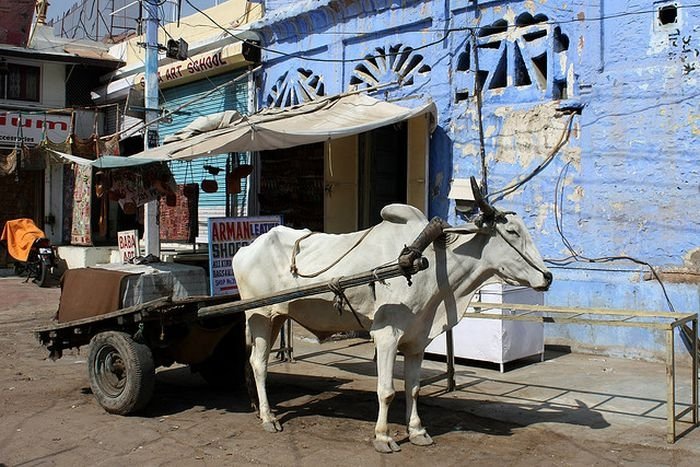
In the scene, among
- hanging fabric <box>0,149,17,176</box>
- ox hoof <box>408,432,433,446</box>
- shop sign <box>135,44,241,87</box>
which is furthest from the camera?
hanging fabric <box>0,149,17,176</box>

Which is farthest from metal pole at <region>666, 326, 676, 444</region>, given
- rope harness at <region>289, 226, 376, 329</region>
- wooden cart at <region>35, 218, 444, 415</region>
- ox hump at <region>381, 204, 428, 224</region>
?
wooden cart at <region>35, 218, 444, 415</region>

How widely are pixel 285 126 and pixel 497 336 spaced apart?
3.75 metres

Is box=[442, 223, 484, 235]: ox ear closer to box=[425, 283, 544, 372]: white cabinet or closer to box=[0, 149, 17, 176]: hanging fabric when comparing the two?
box=[425, 283, 544, 372]: white cabinet

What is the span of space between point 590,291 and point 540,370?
137 cm

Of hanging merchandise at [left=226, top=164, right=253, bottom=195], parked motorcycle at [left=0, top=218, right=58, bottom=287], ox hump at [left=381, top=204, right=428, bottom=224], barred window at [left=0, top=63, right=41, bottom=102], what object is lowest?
parked motorcycle at [left=0, top=218, right=58, bottom=287]

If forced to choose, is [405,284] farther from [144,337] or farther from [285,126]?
[285,126]

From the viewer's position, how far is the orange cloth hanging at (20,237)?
1670 centimetres

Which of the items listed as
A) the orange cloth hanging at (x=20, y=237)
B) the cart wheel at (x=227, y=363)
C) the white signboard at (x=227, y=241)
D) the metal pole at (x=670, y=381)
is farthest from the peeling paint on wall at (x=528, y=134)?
the orange cloth hanging at (x=20, y=237)

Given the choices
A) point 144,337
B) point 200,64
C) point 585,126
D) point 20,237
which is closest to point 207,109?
point 200,64

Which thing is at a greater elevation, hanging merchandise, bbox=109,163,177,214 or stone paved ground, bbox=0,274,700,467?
hanging merchandise, bbox=109,163,177,214

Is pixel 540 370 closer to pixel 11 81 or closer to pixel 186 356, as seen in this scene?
pixel 186 356

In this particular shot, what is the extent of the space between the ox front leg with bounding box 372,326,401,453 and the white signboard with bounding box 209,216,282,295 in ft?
7.74

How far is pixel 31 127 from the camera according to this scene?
18.5 metres

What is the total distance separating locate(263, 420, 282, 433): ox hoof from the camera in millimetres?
5659
